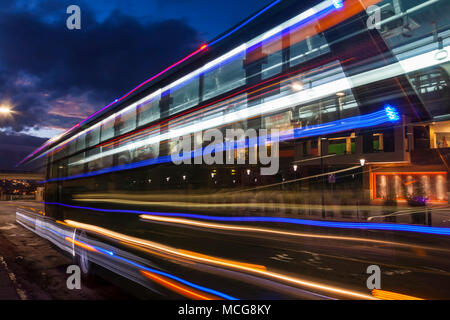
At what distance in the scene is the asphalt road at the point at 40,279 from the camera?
15.5ft

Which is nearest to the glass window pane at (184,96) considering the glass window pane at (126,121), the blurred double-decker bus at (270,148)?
the blurred double-decker bus at (270,148)

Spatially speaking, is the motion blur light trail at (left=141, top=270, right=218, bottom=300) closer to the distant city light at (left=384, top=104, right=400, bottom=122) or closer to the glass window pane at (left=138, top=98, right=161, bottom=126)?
the glass window pane at (left=138, top=98, right=161, bottom=126)

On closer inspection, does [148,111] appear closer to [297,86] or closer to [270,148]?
[270,148]

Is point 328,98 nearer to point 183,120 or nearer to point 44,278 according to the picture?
point 183,120

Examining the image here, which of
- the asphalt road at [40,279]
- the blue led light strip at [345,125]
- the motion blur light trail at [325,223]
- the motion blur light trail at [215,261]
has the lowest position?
the asphalt road at [40,279]

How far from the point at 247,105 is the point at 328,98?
1155 millimetres

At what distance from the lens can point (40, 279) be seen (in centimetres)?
566

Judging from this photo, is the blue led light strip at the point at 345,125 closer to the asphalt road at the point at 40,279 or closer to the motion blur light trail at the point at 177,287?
the motion blur light trail at the point at 177,287

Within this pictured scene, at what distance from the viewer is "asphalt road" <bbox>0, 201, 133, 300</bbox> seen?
4734 mm

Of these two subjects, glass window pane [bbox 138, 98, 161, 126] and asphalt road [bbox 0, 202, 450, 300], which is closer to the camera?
asphalt road [bbox 0, 202, 450, 300]

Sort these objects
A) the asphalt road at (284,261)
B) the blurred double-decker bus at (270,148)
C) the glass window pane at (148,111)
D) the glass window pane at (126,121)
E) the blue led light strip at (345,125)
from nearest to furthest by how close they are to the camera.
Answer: the blurred double-decker bus at (270,148) < the blue led light strip at (345,125) < the asphalt road at (284,261) < the glass window pane at (148,111) < the glass window pane at (126,121)

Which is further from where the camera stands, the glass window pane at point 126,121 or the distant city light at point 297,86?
the glass window pane at point 126,121

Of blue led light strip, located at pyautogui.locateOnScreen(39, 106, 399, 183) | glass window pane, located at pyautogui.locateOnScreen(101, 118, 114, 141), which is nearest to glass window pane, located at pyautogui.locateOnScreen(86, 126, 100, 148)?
glass window pane, located at pyautogui.locateOnScreen(101, 118, 114, 141)

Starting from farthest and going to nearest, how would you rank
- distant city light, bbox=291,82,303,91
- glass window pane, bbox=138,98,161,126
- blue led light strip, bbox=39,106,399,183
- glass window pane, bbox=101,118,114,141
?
glass window pane, bbox=101,118,114,141 < glass window pane, bbox=138,98,161,126 < distant city light, bbox=291,82,303,91 < blue led light strip, bbox=39,106,399,183
